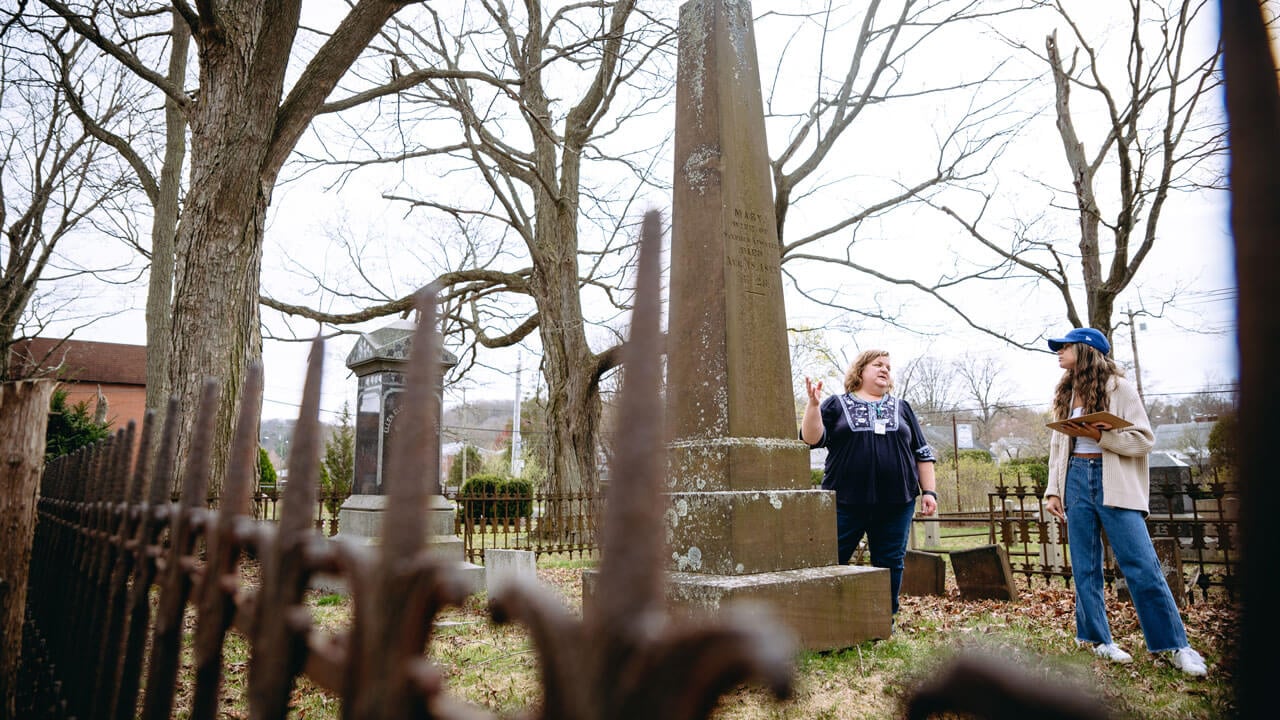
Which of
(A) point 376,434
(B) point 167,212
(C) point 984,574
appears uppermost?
(B) point 167,212

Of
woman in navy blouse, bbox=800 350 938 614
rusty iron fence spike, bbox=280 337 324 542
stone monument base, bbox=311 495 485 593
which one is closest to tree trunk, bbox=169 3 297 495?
stone monument base, bbox=311 495 485 593

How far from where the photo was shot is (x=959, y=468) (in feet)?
79.7

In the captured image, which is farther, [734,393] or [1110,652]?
[734,393]

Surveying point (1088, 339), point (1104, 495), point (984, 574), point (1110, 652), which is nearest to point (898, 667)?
point (1110, 652)

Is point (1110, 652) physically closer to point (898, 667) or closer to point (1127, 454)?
point (1127, 454)

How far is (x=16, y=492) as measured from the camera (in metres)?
2.07

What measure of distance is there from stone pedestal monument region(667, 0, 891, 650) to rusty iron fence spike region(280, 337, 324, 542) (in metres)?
2.84

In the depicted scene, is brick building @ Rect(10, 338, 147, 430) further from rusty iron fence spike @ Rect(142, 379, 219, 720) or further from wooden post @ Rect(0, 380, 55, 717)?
rusty iron fence spike @ Rect(142, 379, 219, 720)

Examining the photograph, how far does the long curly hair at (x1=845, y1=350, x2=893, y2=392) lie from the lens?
4.96 metres

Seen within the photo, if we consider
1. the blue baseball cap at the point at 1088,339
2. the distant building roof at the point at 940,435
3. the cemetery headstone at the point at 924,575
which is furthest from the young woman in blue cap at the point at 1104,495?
the distant building roof at the point at 940,435

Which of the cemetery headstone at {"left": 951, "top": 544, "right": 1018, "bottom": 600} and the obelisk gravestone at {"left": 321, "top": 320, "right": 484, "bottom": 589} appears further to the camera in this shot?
the obelisk gravestone at {"left": 321, "top": 320, "right": 484, "bottom": 589}

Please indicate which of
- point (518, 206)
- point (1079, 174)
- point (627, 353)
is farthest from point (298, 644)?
point (518, 206)

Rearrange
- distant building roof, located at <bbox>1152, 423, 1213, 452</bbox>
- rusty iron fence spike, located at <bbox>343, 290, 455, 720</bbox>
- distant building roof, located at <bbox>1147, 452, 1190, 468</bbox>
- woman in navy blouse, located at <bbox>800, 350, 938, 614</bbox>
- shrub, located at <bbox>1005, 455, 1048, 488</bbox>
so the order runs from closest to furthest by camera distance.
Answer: rusty iron fence spike, located at <bbox>343, 290, 455, 720</bbox> < woman in navy blouse, located at <bbox>800, 350, 938, 614</bbox> < distant building roof, located at <bbox>1147, 452, 1190, 468</bbox> < shrub, located at <bbox>1005, 455, 1048, 488</bbox> < distant building roof, located at <bbox>1152, 423, 1213, 452</bbox>

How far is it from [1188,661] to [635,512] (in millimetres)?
4455
